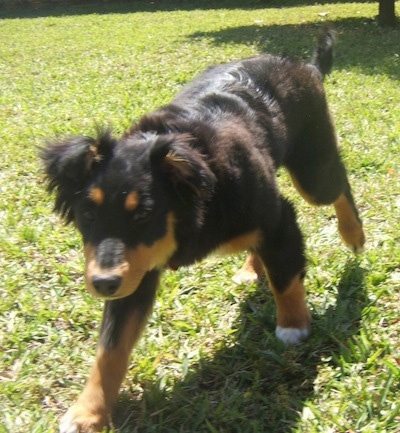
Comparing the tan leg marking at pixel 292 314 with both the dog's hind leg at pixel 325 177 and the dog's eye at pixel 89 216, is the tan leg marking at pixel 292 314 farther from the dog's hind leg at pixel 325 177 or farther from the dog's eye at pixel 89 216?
Result: the dog's eye at pixel 89 216

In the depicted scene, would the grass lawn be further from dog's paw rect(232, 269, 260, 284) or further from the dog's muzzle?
the dog's muzzle

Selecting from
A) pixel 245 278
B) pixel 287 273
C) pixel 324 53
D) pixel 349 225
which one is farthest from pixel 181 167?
pixel 324 53

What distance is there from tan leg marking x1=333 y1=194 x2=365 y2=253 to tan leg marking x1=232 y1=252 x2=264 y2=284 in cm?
60

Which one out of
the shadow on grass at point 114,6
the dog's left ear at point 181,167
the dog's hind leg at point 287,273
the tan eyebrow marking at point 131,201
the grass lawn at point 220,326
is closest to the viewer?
the tan eyebrow marking at point 131,201

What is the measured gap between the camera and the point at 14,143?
20.4 feet

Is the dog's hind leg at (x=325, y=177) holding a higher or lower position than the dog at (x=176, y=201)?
lower

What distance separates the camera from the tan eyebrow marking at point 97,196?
2.34 m

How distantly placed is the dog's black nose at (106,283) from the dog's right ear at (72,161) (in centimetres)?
47

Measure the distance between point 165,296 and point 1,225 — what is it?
163cm

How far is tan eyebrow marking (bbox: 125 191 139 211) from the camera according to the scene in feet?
7.60

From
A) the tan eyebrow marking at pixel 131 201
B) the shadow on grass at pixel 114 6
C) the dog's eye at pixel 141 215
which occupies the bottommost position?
the shadow on grass at pixel 114 6

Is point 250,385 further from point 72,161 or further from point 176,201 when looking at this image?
point 72,161

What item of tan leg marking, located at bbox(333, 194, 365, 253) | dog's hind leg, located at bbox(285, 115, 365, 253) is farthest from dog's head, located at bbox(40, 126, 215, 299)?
tan leg marking, located at bbox(333, 194, 365, 253)

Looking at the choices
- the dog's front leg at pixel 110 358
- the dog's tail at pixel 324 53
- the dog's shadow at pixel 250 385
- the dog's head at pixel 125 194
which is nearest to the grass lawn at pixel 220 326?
the dog's shadow at pixel 250 385
